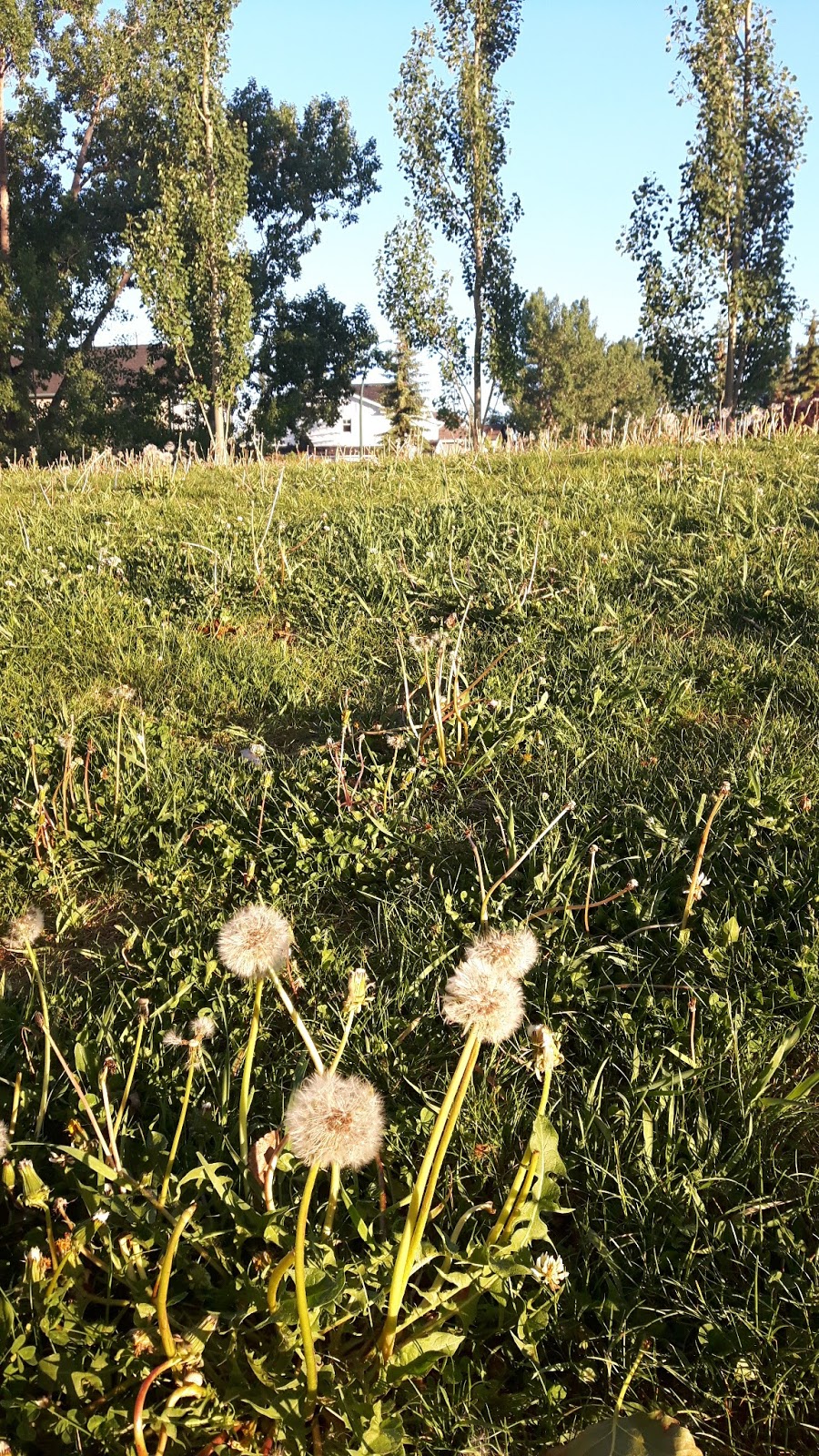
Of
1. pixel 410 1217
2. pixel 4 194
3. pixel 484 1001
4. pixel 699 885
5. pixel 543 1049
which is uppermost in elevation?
pixel 4 194

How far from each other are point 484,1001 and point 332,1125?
0.26 meters

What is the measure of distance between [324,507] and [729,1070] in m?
4.46

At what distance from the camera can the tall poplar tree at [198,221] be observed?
24859 mm

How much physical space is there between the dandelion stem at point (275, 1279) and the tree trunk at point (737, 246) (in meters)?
22.9

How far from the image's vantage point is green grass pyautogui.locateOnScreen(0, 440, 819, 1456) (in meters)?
1.62

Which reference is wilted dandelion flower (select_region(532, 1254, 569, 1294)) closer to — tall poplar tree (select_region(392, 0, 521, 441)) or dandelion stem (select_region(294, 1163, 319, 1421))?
dandelion stem (select_region(294, 1163, 319, 1421))

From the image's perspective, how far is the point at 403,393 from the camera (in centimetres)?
3856

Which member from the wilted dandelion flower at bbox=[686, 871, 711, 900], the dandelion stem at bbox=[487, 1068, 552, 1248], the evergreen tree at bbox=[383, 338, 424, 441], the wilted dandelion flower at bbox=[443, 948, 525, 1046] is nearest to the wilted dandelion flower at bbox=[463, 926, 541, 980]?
A: the wilted dandelion flower at bbox=[443, 948, 525, 1046]

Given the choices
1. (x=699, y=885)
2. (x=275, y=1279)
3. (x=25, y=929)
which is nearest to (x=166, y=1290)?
(x=275, y=1279)

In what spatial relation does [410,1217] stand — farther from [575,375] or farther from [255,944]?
[575,375]

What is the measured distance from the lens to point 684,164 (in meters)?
21.9

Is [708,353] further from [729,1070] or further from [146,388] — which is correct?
[729,1070]

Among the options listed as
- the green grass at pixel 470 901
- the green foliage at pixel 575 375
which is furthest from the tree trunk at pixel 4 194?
the green foliage at pixel 575 375

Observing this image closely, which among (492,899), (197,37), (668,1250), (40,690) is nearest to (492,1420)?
(668,1250)
